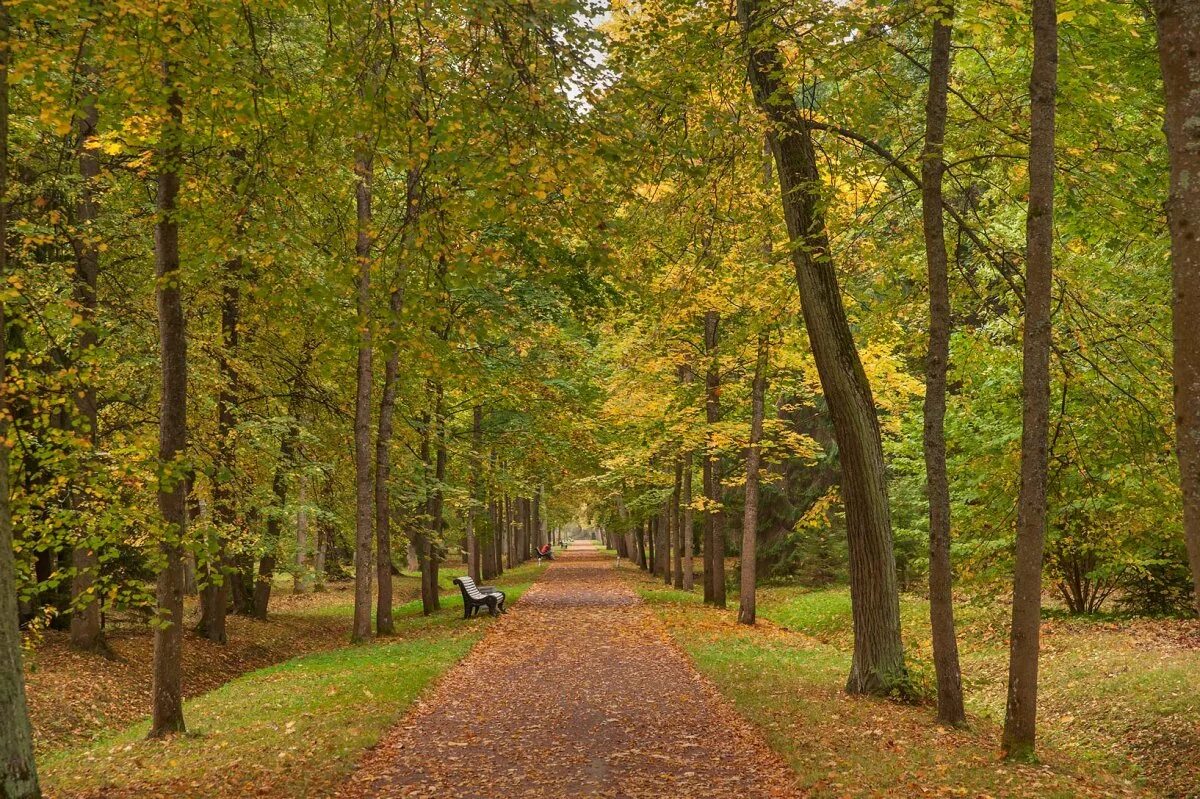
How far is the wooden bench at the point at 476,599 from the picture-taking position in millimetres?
20641

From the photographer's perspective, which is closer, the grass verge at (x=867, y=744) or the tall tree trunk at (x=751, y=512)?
the grass verge at (x=867, y=744)

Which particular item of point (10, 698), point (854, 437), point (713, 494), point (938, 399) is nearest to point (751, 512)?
point (713, 494)

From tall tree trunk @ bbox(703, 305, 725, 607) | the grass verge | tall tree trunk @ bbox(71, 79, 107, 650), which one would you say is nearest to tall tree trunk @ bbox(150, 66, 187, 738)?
tall tree trunk @ bbox(71, 79, 107, 650)

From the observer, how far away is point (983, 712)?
36.2 ft

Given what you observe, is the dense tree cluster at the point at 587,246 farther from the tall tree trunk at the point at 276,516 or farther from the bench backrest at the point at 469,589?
the bench backrest at the point at 469,589

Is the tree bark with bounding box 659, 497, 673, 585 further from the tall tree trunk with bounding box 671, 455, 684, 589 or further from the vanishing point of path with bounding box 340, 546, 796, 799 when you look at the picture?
the vanishing point of path with bounding box 340, 546, 796, 799

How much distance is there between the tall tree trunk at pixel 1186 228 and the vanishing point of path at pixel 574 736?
3.97 metres

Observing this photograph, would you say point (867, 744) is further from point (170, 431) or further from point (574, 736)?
point (170, 431)

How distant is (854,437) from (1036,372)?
10.1 ft

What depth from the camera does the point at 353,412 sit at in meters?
18.9

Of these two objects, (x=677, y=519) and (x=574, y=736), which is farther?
(x=677, y=519)

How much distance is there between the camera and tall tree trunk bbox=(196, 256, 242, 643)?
13.6m

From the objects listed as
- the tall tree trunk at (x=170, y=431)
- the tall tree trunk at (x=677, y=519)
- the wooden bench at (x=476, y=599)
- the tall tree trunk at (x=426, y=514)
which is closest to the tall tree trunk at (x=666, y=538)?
the tall tree trunk at (x=677, y=519)

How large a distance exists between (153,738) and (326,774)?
9.39 ft
